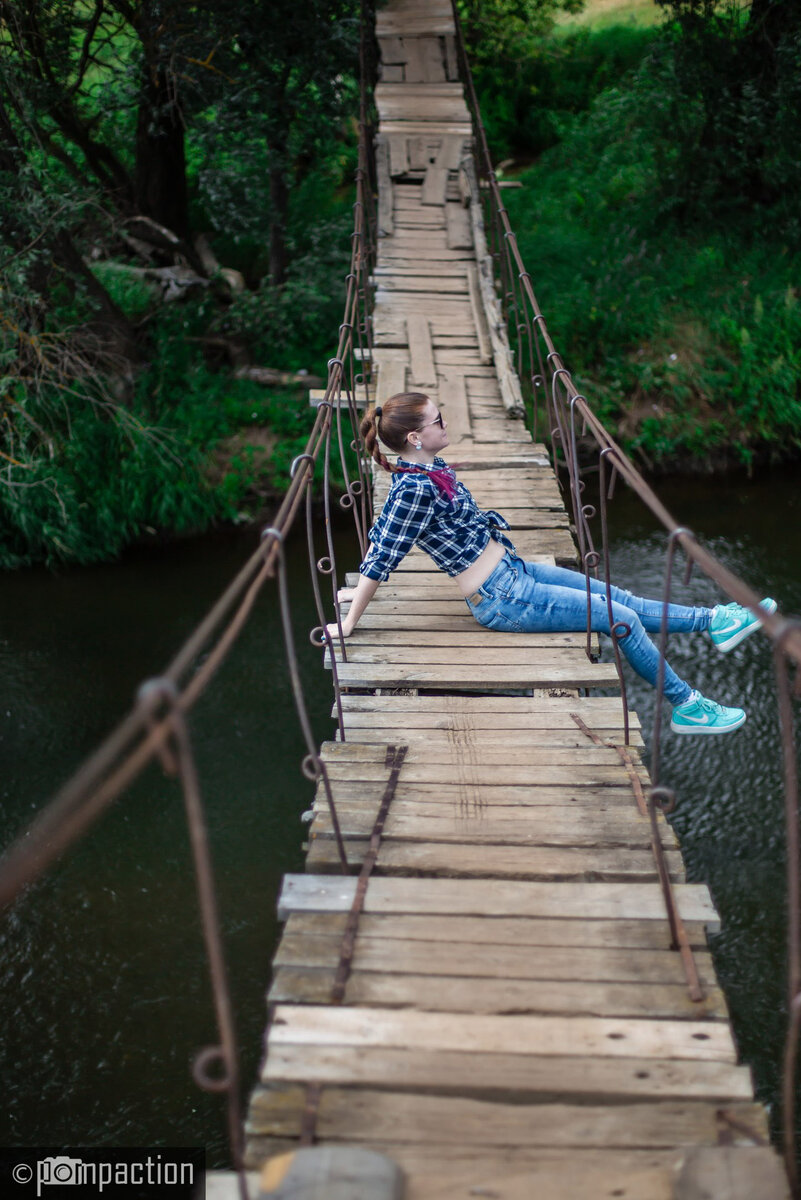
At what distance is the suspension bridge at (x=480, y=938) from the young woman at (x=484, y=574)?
85 mm

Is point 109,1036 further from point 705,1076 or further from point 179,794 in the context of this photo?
point 705,1076

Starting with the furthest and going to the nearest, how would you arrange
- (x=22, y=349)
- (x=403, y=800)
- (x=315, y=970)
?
(x=22, y=349), (x=403, y=800), (x=315, y=970)

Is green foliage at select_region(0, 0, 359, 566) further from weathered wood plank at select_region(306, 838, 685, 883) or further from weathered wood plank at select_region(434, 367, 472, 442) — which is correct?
weathered wood plank at select_region(306, 838, 685, 883)

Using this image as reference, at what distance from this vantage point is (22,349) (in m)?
5.68

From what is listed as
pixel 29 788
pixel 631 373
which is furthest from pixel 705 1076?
pixel 631 373

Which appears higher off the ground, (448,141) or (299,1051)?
(448,141)

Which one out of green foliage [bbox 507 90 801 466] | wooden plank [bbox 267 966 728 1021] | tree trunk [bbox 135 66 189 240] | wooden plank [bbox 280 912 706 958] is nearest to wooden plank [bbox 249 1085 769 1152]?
wooden plank [bbox 267 966 728 1021]

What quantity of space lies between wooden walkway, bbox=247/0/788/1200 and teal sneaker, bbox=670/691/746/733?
26 centimetres

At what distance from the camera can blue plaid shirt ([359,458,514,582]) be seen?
7.93 feet

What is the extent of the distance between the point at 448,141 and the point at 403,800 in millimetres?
5216

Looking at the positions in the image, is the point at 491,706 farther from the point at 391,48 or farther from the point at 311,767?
the point at 391,48

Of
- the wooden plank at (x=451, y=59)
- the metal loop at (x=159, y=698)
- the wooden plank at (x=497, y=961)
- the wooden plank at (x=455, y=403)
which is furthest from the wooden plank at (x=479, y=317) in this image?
the metal loop at (x=159, y=698)

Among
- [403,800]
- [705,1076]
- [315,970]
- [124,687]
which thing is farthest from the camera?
[124,687]

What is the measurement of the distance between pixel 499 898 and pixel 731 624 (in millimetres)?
1178
